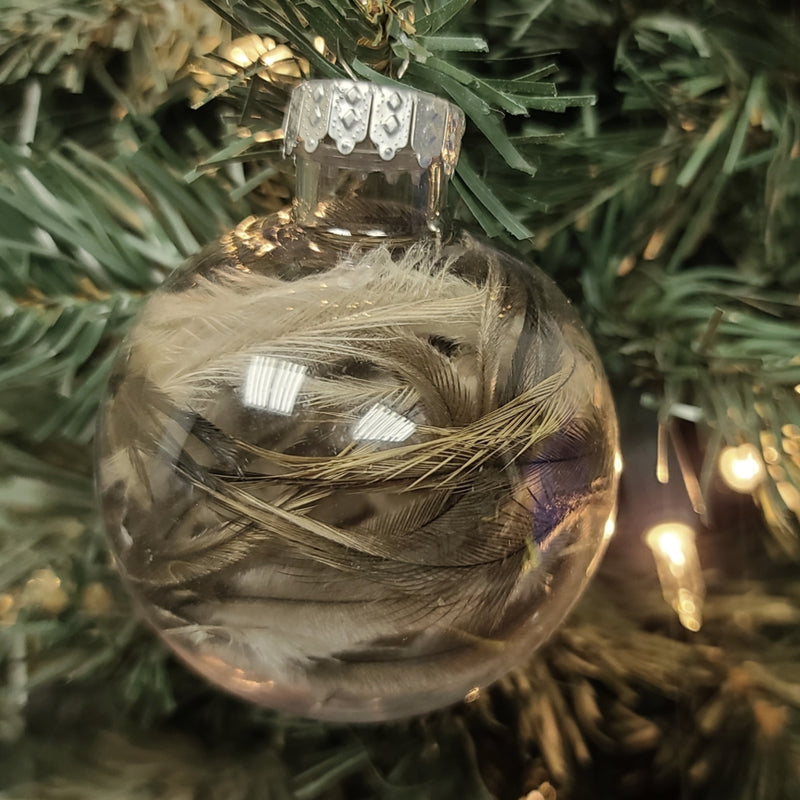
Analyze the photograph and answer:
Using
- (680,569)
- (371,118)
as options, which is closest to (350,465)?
(371,118)

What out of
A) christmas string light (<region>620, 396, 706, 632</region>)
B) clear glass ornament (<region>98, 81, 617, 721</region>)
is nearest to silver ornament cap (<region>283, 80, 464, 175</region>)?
clear glass ornament (<region>98, 81, 617, 721</region>)

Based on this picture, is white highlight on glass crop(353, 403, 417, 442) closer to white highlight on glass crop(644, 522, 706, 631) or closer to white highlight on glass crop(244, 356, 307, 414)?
white highlight on glass crop(244, 356, 307, 414)

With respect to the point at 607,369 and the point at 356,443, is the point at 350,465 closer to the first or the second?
the point at 356,443

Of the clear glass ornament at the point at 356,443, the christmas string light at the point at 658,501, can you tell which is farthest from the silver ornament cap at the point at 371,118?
the christmas string light at the point at 658,501

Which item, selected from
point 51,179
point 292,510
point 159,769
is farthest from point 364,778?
point 51,179

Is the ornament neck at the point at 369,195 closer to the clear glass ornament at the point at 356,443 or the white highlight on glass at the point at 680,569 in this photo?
the clear glass ornament at the point at 356,443
